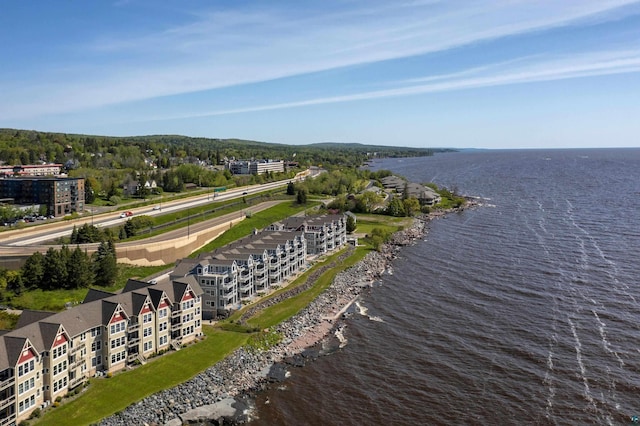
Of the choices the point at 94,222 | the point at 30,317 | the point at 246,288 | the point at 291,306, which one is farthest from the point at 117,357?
the point at 94,222

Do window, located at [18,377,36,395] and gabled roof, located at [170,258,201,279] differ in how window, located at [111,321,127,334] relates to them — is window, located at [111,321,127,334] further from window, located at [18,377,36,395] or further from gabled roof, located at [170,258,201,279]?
gabled roof, located at [170,258,201,279]

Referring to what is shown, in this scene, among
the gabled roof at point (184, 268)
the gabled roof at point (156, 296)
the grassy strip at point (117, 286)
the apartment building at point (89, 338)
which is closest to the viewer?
the apartment building at point (89, 338)

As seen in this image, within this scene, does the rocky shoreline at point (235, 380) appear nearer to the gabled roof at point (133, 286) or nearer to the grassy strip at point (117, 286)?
the gabled roof at point (133, 286)

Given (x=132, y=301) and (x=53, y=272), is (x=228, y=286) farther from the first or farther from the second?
(x=53, y=272)

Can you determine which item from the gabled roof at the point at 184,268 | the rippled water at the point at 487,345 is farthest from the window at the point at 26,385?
the gabled roof at the point at 184,268

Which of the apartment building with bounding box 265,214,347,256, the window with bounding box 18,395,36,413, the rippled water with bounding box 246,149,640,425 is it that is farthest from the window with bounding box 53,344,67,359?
the apartment building with bounding box 265,214,347,256
